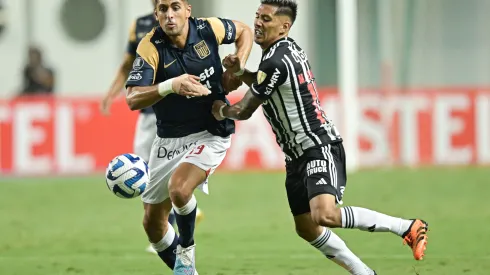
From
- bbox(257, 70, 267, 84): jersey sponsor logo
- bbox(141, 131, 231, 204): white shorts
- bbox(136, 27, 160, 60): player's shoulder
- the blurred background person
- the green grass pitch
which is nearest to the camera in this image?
bbox(257, 70, 267, 84): jersey sponsor logo

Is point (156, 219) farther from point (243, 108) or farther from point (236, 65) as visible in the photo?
point (236, 65)

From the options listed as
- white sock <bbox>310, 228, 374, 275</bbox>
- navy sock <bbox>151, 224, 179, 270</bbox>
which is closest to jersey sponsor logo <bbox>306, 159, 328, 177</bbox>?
white sock <bbox>310, 228, 374, 275</bbox>

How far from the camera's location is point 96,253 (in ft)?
35.7

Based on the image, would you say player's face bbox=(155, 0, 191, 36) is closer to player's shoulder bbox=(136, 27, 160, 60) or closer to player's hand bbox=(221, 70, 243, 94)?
player's shoulder bbox=(136, 27, 160, 60)

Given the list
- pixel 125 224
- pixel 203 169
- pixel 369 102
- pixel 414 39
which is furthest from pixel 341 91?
pixel 203 169

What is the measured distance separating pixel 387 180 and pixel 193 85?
9.71m

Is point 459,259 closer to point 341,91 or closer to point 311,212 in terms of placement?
point 311,212

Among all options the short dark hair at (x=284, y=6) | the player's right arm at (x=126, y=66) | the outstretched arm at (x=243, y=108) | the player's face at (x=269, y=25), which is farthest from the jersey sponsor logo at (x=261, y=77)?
the player's right arm at (x=126, y=66)

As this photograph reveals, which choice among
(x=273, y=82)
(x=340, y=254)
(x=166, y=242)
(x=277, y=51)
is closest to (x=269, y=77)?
(x=273, y=82)

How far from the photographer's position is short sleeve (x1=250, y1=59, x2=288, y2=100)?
8023mm

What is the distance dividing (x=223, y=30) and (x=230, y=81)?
528 millimetres

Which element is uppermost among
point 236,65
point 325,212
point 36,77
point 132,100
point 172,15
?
point 172,15

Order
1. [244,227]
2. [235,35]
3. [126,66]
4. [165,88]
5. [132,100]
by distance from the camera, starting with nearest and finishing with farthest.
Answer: [165,88] < [132,100] < [235,35] < [126,66] < [244,227]

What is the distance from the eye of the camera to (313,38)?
22.2 m
